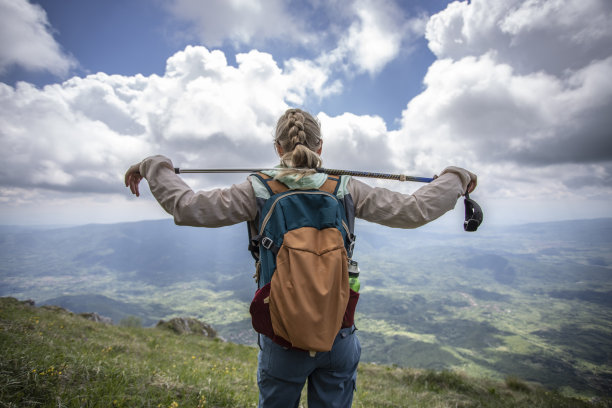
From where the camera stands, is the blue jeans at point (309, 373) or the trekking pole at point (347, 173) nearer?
the blue jeans at point (309, 373)

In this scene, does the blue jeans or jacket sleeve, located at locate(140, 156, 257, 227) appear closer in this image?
jacket sleeve, located at locate(140, 156, 257, 227)

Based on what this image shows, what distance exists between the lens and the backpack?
2.01 m

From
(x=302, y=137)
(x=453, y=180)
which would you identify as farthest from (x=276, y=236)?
(x=453, y=180)

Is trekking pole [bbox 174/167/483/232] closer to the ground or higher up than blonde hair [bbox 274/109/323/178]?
closer to the ground

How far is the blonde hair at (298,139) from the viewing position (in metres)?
2.35

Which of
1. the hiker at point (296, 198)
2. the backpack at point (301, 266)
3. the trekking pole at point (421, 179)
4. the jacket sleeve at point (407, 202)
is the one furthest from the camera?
the trekking pole at point (421, 179)

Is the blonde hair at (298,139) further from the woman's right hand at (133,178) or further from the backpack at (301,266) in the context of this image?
the woman's right hand at (133,178)

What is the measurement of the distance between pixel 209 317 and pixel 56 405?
17546cm

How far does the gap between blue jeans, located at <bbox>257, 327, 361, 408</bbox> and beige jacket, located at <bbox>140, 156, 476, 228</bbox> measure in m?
1.15

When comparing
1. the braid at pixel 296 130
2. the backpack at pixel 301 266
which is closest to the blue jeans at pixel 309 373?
the backpack at pixel 301 266

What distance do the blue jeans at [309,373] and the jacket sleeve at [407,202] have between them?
111 centimetres

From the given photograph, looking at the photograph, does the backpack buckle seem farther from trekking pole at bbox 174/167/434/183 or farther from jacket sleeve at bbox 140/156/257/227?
trekking pole at bbox 174/167/434/183

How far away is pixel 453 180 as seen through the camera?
2514 millimetres

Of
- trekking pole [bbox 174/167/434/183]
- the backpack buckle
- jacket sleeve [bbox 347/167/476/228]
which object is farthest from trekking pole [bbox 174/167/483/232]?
the backpack buckle
